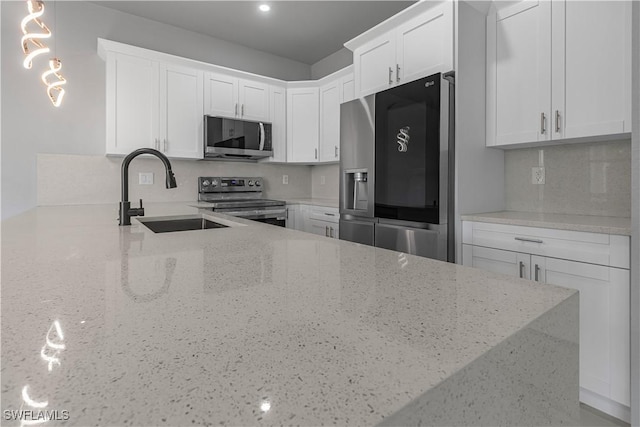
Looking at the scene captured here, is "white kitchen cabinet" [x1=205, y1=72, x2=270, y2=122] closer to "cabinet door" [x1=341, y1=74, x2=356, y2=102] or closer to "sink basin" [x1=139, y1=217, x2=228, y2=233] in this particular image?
"cabinet door" [x1=341, y1=74, x2=356, y2=102]

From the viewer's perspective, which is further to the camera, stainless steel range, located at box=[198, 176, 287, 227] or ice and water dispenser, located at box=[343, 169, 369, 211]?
stainless steel range, located at box=[198, 176, 287, 227]

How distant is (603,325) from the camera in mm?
1656

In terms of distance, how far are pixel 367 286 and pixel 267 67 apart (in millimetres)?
4231

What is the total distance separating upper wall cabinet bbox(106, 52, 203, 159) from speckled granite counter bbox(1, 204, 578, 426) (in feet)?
8.78

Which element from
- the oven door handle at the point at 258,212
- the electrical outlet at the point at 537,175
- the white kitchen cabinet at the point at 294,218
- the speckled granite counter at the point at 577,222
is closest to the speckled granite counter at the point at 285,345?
→ the speckled granite counter at the point at 577,222

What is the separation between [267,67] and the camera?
4.28 metres

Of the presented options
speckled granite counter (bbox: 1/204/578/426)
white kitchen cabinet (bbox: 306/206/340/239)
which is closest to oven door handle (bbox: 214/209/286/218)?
white kitchen cabinet (bbox: 306/206/340/239)

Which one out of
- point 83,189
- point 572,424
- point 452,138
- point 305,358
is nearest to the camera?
point 305,358

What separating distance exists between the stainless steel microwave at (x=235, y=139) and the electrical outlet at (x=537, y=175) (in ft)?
8.20

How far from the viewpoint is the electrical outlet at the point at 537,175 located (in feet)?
7.68

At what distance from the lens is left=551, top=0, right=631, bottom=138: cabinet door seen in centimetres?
178

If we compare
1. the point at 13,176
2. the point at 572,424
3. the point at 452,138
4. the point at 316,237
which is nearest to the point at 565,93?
the point at 452,138

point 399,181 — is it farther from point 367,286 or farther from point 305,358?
point 305,358

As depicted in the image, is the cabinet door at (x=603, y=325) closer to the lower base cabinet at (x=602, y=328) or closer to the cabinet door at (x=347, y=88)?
the lower base cabinet at (x=602, y=328)
